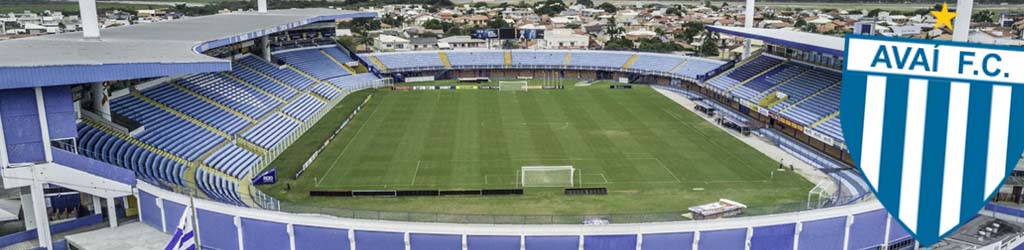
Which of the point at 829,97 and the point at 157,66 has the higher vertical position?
the point at 157,66

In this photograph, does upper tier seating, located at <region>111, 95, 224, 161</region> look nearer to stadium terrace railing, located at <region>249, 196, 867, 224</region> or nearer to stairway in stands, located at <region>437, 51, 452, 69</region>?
stadium terrace railing, located at <region>249, 196, 867, 224</region>

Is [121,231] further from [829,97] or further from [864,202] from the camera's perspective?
[829,97]

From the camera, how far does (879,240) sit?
85.0ft

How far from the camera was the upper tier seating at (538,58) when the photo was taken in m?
80.9

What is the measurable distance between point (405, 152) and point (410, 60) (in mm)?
39924

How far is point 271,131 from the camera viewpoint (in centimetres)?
4353

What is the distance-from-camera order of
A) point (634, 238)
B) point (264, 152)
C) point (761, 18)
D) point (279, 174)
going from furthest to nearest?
point (761, 18), point (264, 152), point (279, 174), point (634, 238)

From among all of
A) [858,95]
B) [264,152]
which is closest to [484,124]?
[264,152]

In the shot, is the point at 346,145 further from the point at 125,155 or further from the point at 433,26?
Result: the point at 433,26

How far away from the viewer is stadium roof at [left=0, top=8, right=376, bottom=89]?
77.2 ft

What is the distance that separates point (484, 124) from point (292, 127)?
13.2m

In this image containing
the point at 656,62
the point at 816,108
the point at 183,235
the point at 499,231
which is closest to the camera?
the point at 183,235

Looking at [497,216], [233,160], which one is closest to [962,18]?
[497,216]

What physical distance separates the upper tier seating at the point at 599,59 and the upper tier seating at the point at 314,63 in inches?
1024
